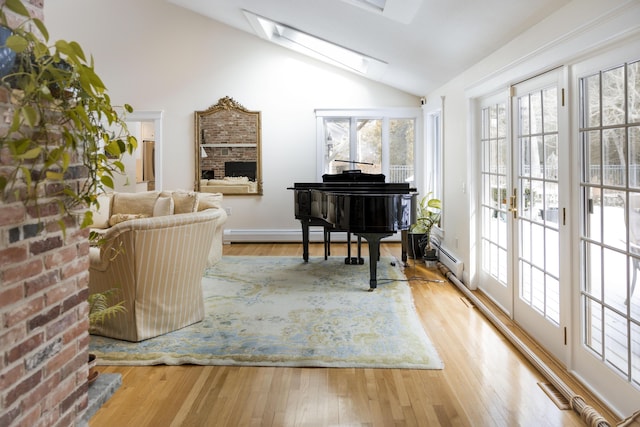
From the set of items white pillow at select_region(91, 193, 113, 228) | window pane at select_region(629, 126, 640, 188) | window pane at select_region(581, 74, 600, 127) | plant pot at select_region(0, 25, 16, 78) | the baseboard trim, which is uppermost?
window pane at select_region(581, 74, 600, 127)

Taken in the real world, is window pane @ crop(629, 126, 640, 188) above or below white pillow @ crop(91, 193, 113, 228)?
above

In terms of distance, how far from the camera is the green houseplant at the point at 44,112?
1.10m

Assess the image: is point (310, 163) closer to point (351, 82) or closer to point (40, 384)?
point (351, 82)

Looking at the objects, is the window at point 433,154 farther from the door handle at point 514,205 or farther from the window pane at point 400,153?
the door handle at point 514,205

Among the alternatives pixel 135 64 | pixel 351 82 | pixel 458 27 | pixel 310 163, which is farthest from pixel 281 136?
pixel 458 27

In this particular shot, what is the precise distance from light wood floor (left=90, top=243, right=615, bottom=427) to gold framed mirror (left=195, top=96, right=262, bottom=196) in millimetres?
4674

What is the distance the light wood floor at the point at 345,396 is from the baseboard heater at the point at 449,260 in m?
1.73

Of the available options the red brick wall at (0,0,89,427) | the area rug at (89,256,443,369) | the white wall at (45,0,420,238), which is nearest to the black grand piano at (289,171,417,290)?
the area rug at (89,256,443,369)

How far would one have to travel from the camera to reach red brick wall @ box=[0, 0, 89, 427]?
117cm

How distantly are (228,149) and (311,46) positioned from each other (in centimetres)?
202

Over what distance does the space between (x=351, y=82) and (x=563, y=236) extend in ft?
16.5

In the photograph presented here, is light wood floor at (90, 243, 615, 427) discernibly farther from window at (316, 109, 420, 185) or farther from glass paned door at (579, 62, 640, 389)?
window at (316, 109, 420, 185)

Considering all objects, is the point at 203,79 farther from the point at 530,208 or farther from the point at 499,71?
the point at 530,208

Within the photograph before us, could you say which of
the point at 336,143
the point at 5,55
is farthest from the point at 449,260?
the point at 5,55
